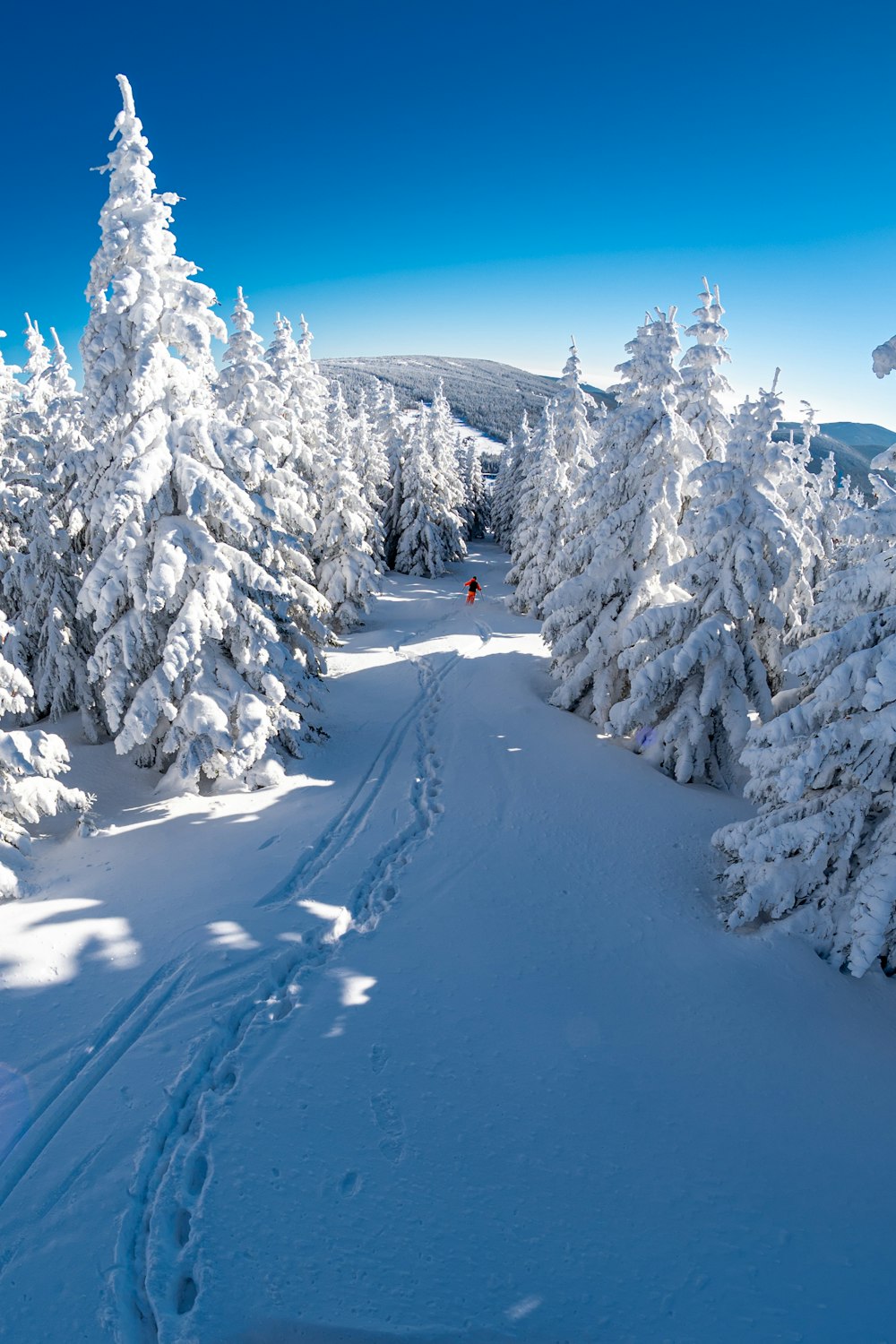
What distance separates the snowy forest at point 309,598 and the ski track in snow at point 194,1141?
13.0ft

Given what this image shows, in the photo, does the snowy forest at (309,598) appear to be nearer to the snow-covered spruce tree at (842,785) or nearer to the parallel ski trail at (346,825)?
the snow-covered spruce tree at (842,785)

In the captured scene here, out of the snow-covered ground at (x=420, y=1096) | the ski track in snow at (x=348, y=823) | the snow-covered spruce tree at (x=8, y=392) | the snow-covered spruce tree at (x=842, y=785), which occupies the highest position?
the snow-covered spruce tree at (x=8, y=392)

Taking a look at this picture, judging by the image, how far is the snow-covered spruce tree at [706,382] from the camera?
15961 millimetres

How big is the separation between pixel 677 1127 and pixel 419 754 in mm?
9947

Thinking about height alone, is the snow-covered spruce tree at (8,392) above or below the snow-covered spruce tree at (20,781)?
above

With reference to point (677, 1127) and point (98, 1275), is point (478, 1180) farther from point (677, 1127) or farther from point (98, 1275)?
point (98, 1275)

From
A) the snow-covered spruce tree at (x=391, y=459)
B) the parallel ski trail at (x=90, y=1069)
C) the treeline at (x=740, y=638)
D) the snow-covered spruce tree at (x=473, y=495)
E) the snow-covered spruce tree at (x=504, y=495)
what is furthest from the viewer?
the snow-covered spruce tree at (x=473, y=495)

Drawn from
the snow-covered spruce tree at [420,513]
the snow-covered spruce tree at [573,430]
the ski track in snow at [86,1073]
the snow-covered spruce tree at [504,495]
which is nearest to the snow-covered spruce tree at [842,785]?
the ski track in snow at [86,1073]

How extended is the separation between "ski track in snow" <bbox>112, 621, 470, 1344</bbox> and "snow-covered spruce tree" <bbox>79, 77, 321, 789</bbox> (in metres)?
3.63

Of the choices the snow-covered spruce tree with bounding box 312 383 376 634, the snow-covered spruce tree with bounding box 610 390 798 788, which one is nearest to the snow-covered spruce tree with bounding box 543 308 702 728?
the snow-covered spruce tree with bounding box 610 390 798 788

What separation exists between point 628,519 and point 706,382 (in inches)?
155

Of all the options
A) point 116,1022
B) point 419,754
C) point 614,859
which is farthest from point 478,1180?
point 419,754

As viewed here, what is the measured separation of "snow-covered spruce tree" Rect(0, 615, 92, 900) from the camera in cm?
906

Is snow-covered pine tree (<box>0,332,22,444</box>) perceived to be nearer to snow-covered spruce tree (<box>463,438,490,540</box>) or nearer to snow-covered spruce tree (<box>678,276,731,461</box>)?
snow-covered spruce tree (<box>678,276,731,461</box>)
